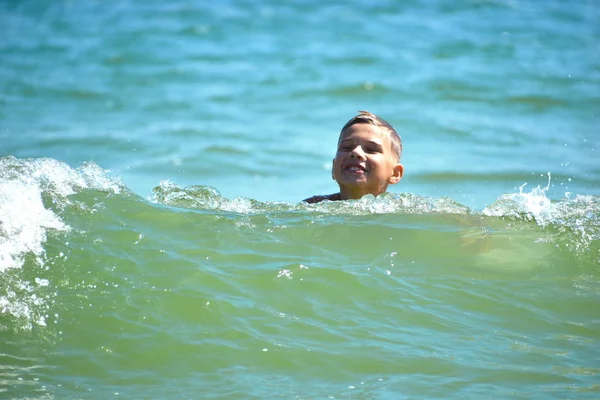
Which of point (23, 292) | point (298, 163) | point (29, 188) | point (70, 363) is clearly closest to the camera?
point (70, 363)

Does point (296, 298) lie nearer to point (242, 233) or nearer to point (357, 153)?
point (242, 233)

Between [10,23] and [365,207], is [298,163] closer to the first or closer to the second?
[365,207]

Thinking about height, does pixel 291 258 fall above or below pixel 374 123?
below

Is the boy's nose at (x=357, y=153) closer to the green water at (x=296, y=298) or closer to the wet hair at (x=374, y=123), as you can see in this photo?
the wet hair at (x=374, y=123)

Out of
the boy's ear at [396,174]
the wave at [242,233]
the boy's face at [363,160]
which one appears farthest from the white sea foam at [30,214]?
the boy's ear at [396,174]

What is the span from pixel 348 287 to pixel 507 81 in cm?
799

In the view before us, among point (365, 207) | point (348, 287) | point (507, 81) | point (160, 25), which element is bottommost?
point (348, 287)

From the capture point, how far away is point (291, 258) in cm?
446

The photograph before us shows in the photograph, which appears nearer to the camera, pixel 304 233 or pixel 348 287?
pixel 348 287

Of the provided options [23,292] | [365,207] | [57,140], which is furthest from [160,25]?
[23,292]

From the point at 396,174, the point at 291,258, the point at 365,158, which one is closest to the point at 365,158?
the point at 365,158

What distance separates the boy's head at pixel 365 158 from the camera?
5.66 metres

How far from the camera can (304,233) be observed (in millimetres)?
4805

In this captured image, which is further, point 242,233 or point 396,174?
point 396,174
